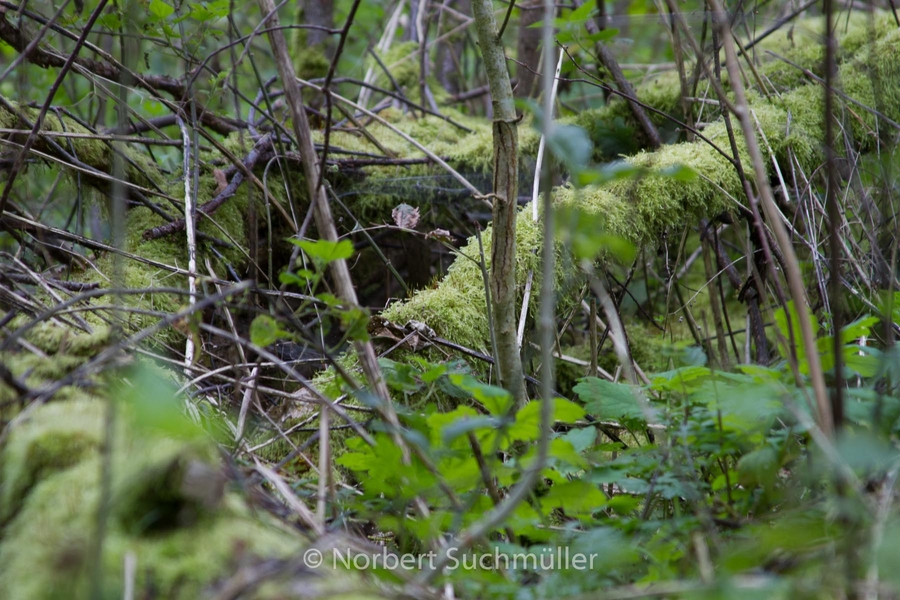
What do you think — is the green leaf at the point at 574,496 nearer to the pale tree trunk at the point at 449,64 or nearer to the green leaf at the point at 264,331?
the green leaf at the point at 264,331

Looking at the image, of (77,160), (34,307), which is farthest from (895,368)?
(77,160)

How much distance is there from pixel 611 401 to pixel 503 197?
1.69 ft

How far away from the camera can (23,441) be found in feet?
2.87

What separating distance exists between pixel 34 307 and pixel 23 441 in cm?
57

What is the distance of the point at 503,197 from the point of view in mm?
1478

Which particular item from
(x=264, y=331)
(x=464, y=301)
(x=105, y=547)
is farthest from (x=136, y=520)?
(x=464, y=301)

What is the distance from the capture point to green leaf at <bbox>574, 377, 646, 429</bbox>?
138 centimetres

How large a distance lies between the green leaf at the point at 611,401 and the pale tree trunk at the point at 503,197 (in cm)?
16

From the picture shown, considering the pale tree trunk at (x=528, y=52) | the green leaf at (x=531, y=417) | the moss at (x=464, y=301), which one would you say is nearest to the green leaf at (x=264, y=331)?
the green leaf at (x=531, y=417)

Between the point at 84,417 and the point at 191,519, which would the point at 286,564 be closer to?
the point at 191,519

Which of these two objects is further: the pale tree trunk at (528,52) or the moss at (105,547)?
the pale tree trunk at (528,52)

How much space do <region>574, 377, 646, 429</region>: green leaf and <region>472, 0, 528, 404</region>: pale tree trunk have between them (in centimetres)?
16

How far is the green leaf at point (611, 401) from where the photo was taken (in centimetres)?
138

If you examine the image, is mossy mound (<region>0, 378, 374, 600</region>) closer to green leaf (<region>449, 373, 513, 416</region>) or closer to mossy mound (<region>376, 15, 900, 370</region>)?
green leaf (<region>449, 373, 513, 416</region>)
